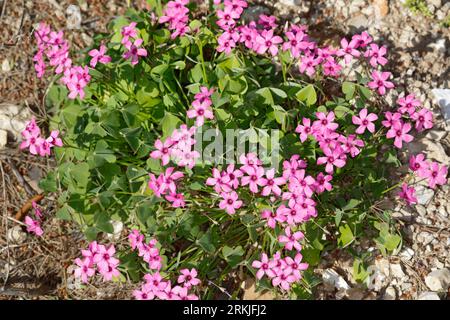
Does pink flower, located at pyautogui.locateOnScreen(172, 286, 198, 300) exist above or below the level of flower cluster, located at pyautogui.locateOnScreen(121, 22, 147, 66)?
below

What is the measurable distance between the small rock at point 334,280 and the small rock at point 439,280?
0.56 meters

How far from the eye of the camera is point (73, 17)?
16.3 feet

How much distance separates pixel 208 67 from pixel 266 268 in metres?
1.46

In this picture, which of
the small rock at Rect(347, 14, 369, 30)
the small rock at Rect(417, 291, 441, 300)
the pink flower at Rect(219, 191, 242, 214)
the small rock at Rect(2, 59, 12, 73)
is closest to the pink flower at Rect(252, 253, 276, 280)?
the pink flower at Rect(219, 191, 242, 214)

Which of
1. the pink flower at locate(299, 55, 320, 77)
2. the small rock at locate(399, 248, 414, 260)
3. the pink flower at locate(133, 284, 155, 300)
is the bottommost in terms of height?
the small rock at locate(399, 248, 414, 260)

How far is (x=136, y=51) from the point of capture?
3.77m

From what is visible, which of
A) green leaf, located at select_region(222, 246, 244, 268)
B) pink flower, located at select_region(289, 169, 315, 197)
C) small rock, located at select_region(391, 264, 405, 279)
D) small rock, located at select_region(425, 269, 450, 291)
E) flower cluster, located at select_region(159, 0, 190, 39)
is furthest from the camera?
small rock, located at select_region(391, 264, 405, 279)

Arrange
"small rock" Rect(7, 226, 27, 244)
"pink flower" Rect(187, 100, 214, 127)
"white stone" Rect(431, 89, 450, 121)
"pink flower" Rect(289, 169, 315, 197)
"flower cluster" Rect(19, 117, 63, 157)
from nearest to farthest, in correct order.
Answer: "pink flower" Rect(289, 169, 315, 197) < "pink flower" Rect(187, 100, 214, 127) < "flower cluster" Rect(19, 117, 63, 157) < "white stone" Rect(431, 89, 450, 121) < "small rock" Rect(7, 226, 27, 244)

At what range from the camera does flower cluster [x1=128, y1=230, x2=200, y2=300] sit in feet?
11.5

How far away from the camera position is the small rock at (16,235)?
14.7 feet

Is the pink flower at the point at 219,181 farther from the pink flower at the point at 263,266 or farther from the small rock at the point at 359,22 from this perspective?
the small rock at the point at 359,22

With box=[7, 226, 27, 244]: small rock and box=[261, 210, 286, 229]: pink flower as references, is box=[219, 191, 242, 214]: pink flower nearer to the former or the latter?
box=[261, 210, 286, 229]: pink flower

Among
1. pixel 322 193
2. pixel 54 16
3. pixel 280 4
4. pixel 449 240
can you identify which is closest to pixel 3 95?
pixel 54 16

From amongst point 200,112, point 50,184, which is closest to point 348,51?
point 200,112
